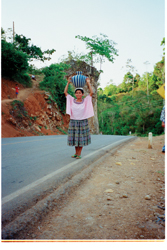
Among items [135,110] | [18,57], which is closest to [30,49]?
[18,57]

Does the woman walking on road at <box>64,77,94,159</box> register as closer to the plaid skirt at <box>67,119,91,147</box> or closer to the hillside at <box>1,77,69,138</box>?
the plaid skirt at <box>67,119,91,147</box>

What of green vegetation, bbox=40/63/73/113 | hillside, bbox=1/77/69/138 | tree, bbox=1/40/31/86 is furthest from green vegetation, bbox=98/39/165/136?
tree, bbox=1/40/31/86

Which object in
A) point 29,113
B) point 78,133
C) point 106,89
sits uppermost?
point 106,89

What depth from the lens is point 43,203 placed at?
2354 mm

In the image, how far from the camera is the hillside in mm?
14422

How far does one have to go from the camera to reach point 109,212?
232 cm

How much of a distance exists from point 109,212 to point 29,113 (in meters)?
15.5

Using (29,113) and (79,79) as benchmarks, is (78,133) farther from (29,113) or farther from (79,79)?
(29,113)

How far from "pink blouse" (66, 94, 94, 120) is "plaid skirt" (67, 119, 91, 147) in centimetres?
17

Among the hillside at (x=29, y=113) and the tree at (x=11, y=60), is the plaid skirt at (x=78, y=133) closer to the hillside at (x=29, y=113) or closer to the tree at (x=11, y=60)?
the hillside at (x=29, y=113)

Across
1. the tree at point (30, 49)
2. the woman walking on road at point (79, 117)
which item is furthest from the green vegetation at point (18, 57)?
the woman walking on road at point (79, 117)

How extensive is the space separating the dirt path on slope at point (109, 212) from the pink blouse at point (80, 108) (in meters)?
1.30

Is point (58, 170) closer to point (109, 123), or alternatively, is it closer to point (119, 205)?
point (119, 205)

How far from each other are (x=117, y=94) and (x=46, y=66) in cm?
4663
